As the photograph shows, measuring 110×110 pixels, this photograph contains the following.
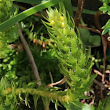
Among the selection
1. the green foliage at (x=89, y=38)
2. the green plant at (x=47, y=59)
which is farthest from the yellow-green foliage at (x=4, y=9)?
the green foliage at (x=89, y=38)

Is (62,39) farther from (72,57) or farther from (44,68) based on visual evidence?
(44,68)

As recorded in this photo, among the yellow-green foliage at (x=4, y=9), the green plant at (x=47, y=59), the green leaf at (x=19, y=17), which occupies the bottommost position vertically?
the green plant at (x=47, y=59)

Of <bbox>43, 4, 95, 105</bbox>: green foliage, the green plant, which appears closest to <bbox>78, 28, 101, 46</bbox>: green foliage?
the green plant

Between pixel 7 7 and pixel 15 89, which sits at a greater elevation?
→ pixel 7 7

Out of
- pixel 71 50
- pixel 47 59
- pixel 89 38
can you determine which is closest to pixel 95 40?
pixel 89 38

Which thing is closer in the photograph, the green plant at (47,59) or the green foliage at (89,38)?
the green plant at (47,59)

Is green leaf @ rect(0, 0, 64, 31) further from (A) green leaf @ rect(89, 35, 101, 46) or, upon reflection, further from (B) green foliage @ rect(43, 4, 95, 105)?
(A) green leaf @ rect(89, 35, 101, 46)

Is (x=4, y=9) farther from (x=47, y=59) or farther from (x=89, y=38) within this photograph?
(x=89, y=38)

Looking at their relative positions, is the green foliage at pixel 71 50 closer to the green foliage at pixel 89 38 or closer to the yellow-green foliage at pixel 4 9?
the yellow-green foliage at pixel 4 9

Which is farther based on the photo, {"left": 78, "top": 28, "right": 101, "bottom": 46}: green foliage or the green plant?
{"left": 78, "top": 28, "right": 101, "bottom": 46}: green foliage

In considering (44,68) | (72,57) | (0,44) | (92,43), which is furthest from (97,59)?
(0,44)

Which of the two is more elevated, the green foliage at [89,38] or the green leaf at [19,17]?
the green leaf at [19,17]
